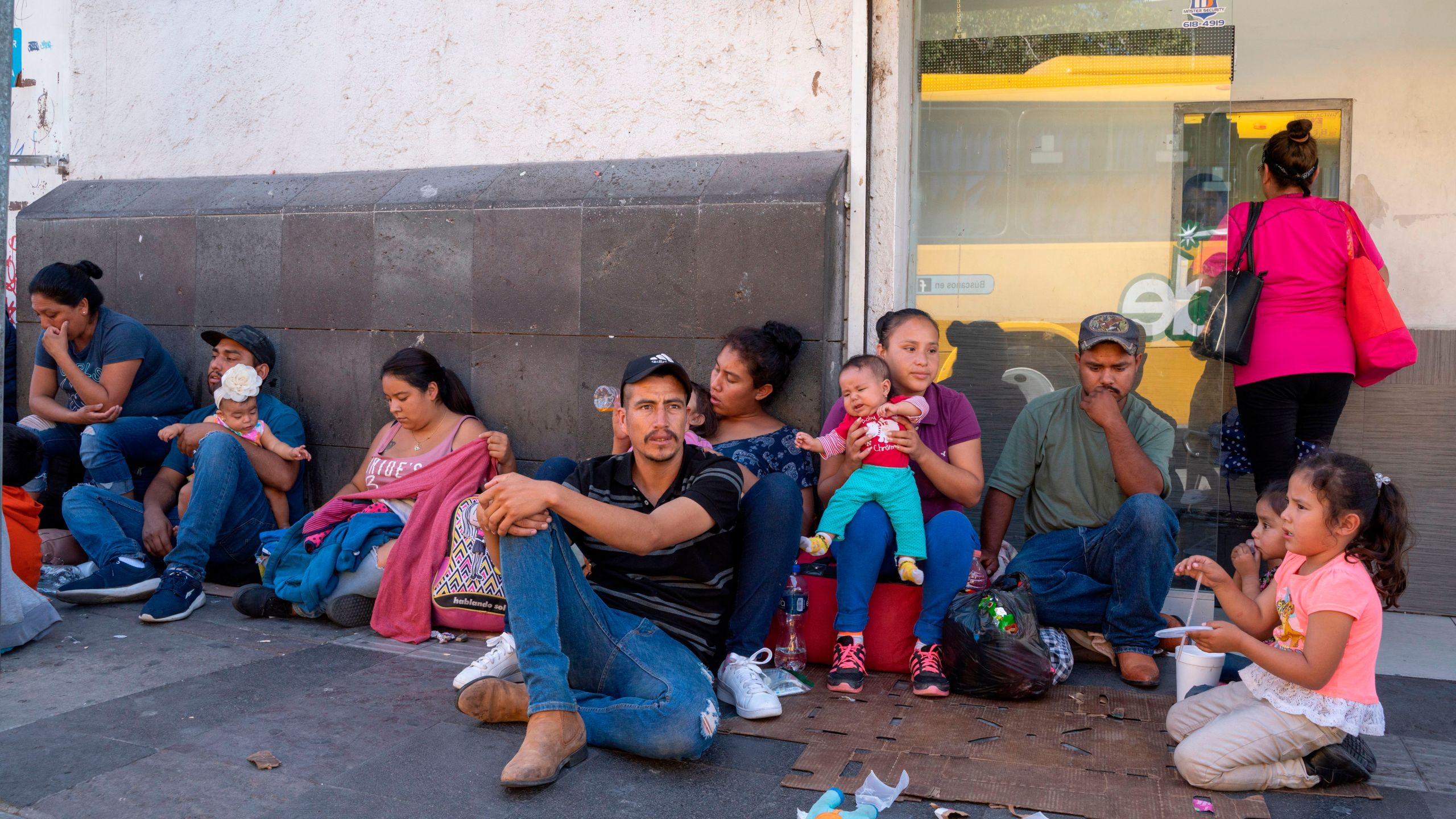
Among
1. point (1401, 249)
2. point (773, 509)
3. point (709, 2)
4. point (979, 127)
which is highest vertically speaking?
point (709, 2)

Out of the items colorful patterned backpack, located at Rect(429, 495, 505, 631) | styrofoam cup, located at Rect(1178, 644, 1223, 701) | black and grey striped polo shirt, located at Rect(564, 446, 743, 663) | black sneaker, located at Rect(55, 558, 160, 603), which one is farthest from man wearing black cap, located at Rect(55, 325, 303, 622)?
styrofoam cup, located at Rect(1178, 644, 1223, 701)

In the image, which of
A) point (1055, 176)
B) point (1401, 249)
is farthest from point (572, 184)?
Answer: point (1401, 249)

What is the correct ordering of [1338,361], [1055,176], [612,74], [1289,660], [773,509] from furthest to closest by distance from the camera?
[612,74], [1055,176], [1338,361], [773,509], [1289,660]

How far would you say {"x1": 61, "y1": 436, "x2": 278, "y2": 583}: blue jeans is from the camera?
484 cm

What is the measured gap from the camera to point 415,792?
2934 millimetres

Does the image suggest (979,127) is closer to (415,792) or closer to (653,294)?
(653,294)

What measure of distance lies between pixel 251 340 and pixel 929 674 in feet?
12.8

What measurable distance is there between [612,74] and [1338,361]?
Result: 3575 millimetres

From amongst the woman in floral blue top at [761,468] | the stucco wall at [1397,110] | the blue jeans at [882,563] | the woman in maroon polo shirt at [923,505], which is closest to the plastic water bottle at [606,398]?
the woman in floral blue top at [761,468]

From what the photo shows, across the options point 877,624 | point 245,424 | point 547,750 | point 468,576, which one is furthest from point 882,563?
point 245,424

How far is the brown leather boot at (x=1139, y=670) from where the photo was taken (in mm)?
3895

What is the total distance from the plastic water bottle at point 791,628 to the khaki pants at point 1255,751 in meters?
1.41

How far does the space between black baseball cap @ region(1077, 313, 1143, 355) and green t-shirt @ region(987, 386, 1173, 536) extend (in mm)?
230

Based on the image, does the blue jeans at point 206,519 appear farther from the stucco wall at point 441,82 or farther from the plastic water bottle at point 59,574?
the stucco wall at point 441,82
